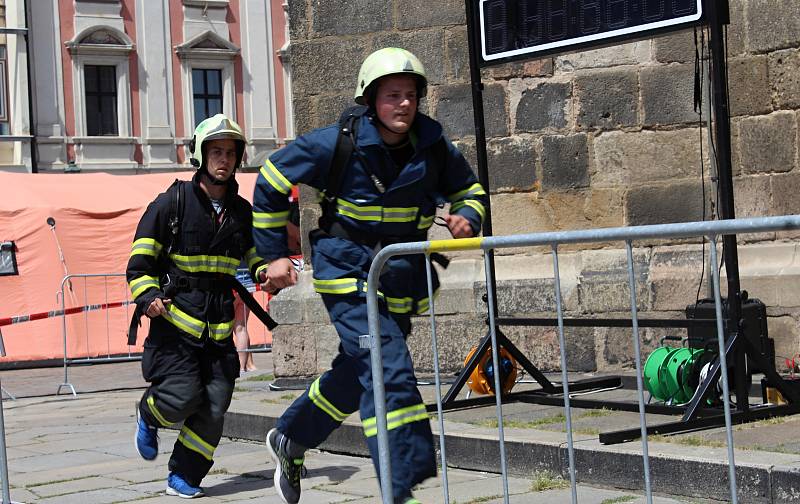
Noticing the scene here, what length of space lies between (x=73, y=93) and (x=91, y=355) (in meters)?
20.4

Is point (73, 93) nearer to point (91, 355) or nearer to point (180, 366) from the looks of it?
point (91, 355)

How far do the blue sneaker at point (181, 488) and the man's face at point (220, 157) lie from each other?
1.44m

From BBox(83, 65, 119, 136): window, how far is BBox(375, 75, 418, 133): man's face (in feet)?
108

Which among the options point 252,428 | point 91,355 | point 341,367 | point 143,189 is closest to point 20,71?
point 143,189

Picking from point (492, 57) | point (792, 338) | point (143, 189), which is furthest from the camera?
point (143, 189)

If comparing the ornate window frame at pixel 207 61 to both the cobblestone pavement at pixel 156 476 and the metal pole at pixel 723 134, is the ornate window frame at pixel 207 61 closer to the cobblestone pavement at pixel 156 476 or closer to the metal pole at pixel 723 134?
the cobblestone pavement at pixel 156 476

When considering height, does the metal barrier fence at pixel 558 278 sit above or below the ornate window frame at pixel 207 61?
below

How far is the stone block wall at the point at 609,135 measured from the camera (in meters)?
8.54

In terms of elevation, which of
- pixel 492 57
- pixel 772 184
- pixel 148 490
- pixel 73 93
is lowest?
pixel 148 490

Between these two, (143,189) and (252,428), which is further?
(143,189)

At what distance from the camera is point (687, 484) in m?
5.44

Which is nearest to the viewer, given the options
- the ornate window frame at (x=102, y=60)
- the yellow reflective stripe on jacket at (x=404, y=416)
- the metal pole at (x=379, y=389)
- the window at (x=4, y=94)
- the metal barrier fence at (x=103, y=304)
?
the metal pole at (x=379, y=389)

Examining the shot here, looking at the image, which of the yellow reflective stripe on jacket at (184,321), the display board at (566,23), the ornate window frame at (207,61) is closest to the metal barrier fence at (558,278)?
the yellow reflective stripe on jacket at (184,321)

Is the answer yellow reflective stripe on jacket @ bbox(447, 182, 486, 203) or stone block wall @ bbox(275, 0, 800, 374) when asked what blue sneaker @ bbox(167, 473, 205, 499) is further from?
stone block wall @ bbox(275, 0, 800, 374)
